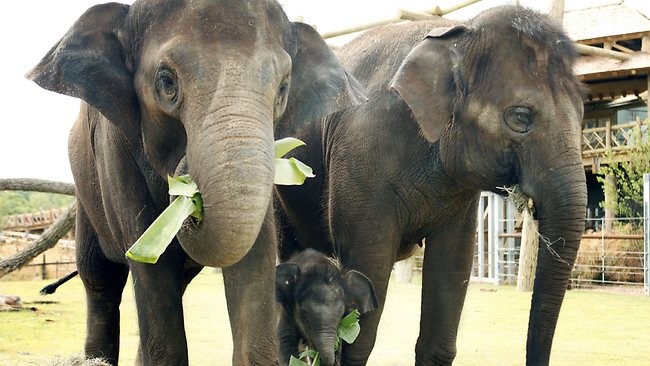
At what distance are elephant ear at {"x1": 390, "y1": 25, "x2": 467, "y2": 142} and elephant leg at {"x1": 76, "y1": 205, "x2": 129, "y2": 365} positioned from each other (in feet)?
6.95

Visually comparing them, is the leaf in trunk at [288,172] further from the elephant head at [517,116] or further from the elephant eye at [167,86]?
the elephant head at [517,116]

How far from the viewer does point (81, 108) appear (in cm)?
Answer: 528

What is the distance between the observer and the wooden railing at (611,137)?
21188mm

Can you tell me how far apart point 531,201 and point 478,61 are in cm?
74

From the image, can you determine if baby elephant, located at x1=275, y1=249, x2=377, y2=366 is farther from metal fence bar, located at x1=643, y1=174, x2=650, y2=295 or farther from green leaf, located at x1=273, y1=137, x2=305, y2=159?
metal fence bar, located at x1=643, y1=174, x2=650, y2=295

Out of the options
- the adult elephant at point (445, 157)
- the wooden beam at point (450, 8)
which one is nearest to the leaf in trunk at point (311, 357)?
the adult elephant at point (445, 157)

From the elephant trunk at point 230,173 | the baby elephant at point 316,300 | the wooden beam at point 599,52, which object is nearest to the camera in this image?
the elephant trunk at point 230,173

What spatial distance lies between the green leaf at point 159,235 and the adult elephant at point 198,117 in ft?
0.25

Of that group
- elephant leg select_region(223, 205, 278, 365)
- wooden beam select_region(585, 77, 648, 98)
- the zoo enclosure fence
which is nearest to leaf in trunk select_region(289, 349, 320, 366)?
elephant leg select_region(223, 205, 278, 365)

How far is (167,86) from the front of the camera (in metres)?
3.62

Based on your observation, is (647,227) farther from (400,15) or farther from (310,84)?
(310,84)

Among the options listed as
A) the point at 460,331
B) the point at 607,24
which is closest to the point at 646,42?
the point at 607,24

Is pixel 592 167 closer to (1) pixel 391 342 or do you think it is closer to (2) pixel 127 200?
(1) pixel 391 342

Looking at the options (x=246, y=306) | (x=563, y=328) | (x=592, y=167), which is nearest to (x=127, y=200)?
(x=246, y=306)
